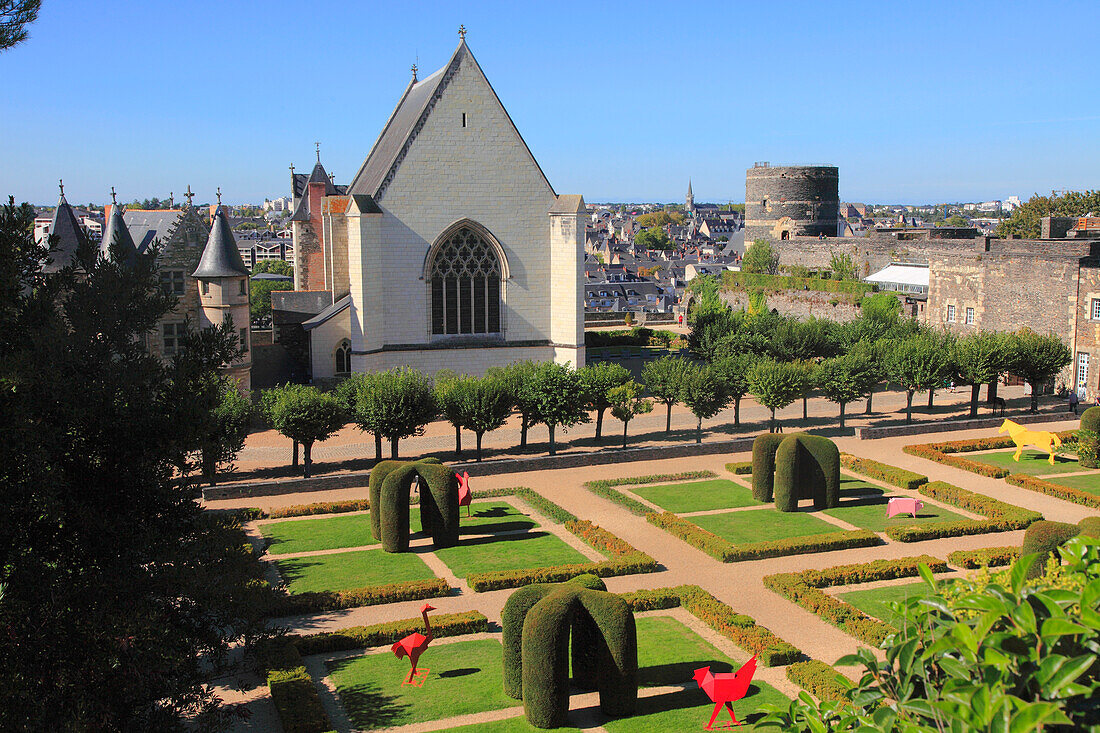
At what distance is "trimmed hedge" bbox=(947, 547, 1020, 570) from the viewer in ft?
77.7

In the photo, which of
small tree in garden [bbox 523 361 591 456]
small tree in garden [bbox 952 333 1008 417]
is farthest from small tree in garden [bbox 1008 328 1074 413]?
small tree in garden [bbox 523 361 591 456]

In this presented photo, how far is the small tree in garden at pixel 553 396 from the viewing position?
3491 cm

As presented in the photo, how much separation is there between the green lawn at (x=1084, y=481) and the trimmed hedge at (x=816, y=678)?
58.8 feet

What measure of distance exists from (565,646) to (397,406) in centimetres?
1832

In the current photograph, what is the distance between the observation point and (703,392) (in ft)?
122

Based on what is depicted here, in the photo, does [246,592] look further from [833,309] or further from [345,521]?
[833,309]

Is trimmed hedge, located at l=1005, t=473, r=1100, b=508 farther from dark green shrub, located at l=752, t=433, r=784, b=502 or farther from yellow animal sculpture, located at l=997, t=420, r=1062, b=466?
dark green shrub, located at l=752, t=433, r=784, b=502

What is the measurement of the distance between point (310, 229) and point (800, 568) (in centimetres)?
4068

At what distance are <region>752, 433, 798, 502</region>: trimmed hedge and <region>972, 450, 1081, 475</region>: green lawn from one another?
32.0ft

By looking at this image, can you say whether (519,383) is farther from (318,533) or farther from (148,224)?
(148,224)

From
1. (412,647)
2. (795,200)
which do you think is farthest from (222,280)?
(795,200)

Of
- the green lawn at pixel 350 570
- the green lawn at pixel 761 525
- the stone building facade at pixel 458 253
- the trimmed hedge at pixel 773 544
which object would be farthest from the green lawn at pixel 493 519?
the stone building facade at pixel 458 253

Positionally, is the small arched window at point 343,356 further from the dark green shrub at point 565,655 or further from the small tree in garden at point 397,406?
the dark green shrub at point 565,655

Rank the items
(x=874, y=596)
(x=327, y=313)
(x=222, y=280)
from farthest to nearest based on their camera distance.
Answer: (x=327, y=313) < (x=222, y=280) < (x=874, y=596)
